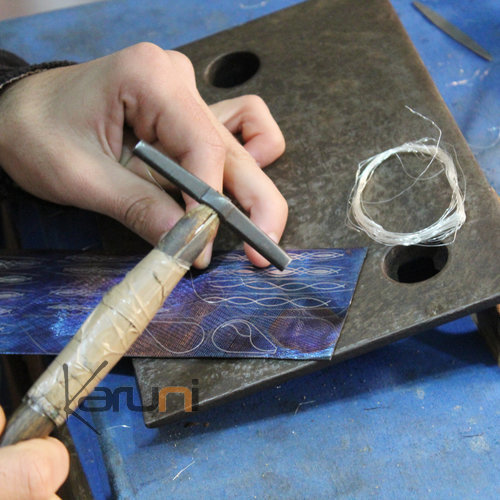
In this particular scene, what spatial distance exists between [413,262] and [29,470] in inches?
30.9

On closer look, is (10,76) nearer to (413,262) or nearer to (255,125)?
(255,125)

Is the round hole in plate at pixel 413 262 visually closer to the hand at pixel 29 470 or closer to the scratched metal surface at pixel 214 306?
the scratched metal surface at pixel 214 306

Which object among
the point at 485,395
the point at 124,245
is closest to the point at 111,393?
the point at 124,245

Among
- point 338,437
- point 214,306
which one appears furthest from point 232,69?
point 338,437

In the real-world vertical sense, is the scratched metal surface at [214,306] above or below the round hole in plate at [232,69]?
below

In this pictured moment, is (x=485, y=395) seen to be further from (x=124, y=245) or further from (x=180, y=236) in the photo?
(x=124, y=245)

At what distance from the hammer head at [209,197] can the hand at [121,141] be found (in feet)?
0.49

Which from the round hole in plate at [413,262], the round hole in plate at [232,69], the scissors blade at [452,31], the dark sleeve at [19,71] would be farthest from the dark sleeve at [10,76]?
the scissors blade at [452,31]

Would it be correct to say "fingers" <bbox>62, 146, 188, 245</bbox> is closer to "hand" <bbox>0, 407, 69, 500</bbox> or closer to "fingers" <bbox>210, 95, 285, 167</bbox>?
"fingers" <bbox>210, 95, 285, 167</bbox>

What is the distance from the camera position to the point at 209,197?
896mm

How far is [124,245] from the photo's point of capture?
127 cm

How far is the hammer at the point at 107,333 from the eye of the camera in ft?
2.52

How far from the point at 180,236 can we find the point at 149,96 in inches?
15.4

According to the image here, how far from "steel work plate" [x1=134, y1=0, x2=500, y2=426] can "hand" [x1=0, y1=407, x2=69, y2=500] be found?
0.81 ft
